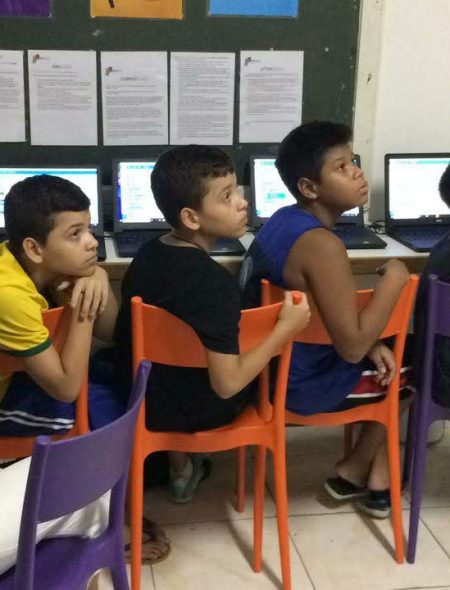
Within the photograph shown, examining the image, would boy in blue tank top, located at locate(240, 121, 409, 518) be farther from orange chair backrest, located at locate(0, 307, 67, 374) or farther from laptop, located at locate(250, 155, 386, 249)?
laptop, located at locate(250, 155, 386, 249)

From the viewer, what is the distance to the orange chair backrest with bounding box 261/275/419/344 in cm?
181

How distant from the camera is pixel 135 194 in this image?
2615 millimetres

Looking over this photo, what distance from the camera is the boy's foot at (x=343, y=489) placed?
2244mm

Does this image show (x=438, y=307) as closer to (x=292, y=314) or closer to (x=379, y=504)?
(x=292, y=314)

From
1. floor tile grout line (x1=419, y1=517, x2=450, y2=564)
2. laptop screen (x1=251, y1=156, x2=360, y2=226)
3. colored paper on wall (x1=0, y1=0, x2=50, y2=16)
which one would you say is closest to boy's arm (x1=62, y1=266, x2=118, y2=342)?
laptop screen (x1=251, y1=156, x2=360, y2=226)

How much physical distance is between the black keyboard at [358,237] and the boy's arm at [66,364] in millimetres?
1152

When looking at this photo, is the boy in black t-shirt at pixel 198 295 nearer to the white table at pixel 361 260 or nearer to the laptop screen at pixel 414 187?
the white table at pixel 361 260

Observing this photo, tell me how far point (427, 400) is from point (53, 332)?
0.96m

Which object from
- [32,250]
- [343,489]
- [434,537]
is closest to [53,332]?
[32,250]

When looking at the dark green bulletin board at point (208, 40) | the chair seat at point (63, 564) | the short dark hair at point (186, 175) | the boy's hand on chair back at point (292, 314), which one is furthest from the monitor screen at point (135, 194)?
the chair seat at point (63, 564)

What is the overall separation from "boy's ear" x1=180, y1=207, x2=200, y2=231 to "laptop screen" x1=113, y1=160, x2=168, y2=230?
866 millimetres

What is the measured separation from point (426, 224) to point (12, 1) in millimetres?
1611

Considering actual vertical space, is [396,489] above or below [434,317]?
below

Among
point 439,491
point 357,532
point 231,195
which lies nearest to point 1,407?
point 231,195
